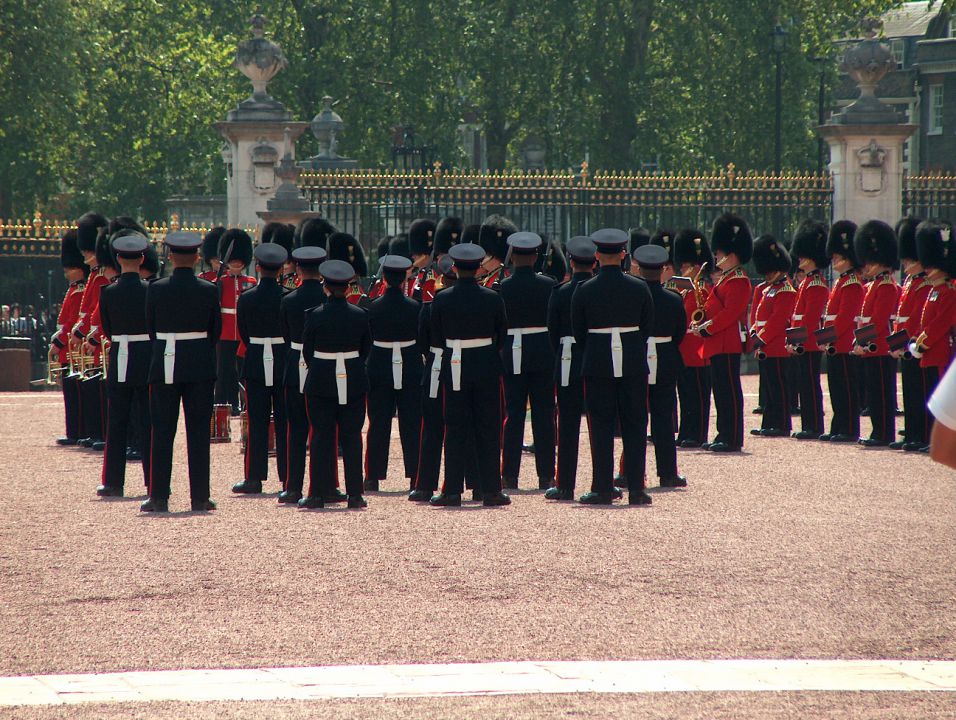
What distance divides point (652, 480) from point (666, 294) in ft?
3.97

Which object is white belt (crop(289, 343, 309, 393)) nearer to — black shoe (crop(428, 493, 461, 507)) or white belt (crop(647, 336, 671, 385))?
black shoe (crop(428, 493, 461, 507))

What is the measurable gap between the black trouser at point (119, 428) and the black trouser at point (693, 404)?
4.68 meters

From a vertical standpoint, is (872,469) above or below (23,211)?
below

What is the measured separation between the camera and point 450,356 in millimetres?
9789

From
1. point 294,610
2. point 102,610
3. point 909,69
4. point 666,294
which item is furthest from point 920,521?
point 909,69

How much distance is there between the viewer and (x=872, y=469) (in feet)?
38.0

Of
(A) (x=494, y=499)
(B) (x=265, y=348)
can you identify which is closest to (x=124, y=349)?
(B) (x=265, y=348)

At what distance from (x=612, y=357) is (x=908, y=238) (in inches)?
177

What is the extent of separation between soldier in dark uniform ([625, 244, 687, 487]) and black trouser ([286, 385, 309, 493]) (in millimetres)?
2091

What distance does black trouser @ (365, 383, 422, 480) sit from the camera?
10.7 metres

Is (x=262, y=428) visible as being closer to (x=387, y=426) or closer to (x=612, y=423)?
(x=387, y=426)

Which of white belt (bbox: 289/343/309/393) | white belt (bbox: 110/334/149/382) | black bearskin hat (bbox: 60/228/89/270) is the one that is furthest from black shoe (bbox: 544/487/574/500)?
black bearskin hat (bbox: 60/228/89/270)

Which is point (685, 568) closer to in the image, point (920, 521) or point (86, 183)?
point (920, 521)

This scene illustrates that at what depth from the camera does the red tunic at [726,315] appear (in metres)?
13.3
